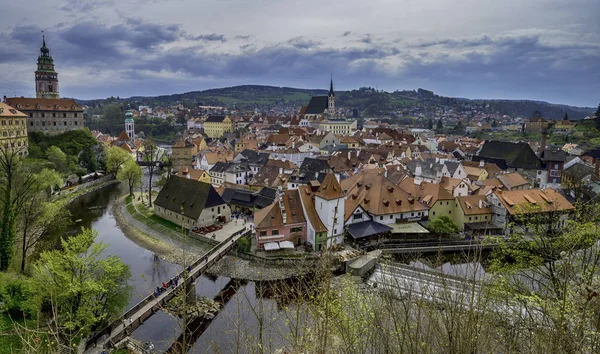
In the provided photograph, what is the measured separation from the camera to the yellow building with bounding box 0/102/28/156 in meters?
49.3

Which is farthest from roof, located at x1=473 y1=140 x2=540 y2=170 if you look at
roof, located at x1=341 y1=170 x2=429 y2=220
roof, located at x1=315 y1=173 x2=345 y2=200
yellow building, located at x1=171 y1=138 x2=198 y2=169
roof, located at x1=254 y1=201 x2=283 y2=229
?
yellow building, located at x1=171 y1=138 x2=198 y2=169

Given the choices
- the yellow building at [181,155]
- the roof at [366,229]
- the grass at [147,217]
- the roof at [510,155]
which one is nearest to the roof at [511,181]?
the roof at [510,155]

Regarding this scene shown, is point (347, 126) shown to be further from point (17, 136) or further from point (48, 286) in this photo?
point (48, 286)

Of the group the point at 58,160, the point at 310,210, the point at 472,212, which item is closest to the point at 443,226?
the point at 472,212

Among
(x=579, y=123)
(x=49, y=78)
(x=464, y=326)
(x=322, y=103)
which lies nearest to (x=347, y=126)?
(x=322, y=103)

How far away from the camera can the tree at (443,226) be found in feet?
101

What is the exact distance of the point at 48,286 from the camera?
52.3 ft

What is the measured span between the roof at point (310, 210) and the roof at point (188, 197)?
335 inches

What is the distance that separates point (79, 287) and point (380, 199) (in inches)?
898

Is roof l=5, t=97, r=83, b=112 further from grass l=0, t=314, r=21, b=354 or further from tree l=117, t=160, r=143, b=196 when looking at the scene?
grass l=0, t=314, r=21, b=354

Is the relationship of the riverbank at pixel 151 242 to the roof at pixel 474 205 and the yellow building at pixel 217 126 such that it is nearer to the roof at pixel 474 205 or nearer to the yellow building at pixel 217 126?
the roof at pixel 474 205

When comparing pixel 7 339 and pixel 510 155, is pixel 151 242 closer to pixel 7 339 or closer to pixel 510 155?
pixel 7 339

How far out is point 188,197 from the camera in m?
35.2

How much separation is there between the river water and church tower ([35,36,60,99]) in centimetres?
4668
